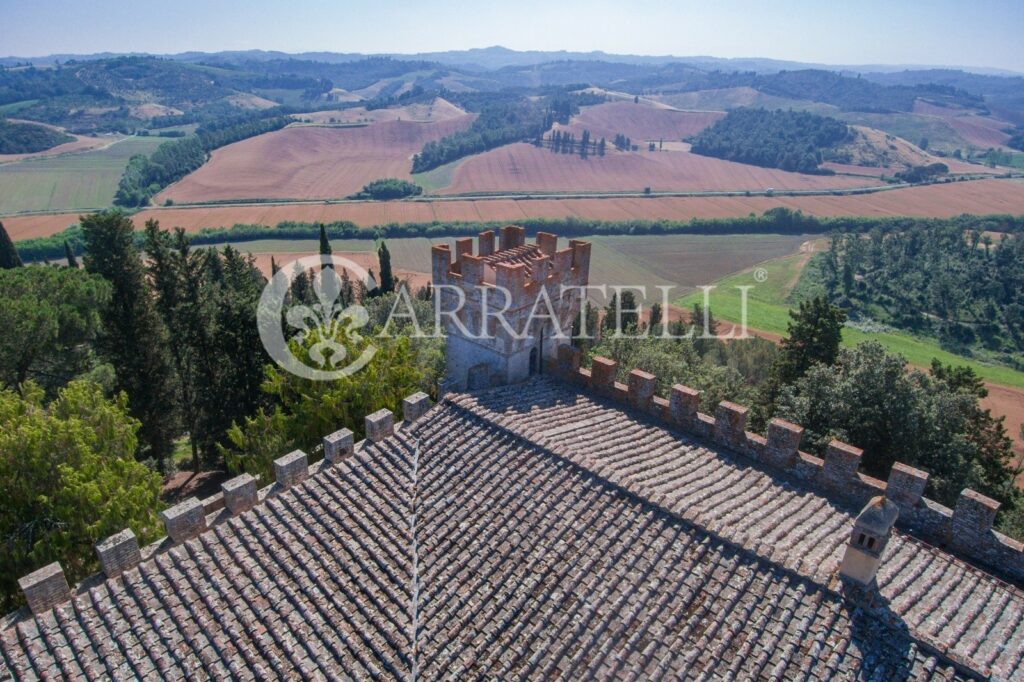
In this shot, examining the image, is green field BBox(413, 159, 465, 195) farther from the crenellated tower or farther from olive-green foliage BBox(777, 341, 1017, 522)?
olive-green foliage BBox(777, 341, 1017, 522)

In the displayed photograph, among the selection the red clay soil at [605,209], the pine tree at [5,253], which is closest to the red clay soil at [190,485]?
the pine tree at [5,253]

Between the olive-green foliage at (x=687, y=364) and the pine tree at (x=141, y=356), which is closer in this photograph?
the pine tree at (x=141, y=356)

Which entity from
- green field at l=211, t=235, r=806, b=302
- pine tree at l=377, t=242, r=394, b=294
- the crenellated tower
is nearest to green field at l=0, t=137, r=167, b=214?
green field at l=211, t=235, r=806, b=302

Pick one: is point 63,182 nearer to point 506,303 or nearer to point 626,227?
point 626,227

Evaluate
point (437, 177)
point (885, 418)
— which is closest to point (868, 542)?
point (885, 418)

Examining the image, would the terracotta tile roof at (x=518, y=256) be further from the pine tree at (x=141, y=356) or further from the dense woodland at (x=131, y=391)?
the pine tree at (x=141, y=356)

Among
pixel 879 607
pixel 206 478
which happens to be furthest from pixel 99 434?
pixel 879 607

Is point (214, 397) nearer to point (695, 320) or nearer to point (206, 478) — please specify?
point (206, 478)

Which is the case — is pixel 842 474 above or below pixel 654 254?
above
